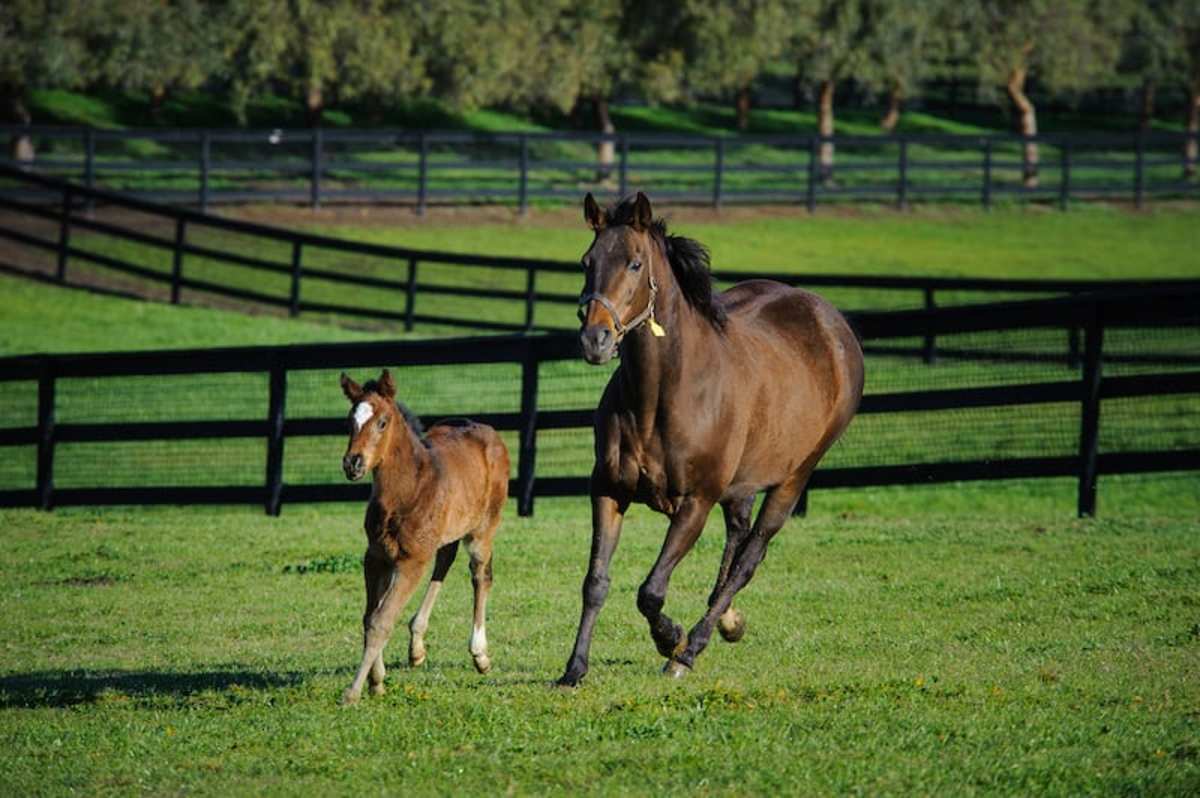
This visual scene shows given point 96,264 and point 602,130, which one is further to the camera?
point 602,130

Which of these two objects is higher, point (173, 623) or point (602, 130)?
point (602, 130)

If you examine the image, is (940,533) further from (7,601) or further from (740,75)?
(740,75)

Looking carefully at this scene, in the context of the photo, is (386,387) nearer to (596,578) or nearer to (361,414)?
(361,414)

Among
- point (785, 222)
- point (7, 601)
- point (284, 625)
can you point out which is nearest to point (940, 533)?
point (284, 625)

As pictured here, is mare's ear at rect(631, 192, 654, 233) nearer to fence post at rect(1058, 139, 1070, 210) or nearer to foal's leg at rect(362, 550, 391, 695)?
foal's leg at rect(362, 550, 391, 695)

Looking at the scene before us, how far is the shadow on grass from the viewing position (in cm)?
873

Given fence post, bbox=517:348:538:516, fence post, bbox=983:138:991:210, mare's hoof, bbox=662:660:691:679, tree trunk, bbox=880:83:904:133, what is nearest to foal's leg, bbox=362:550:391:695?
mare's hoof, bbox=662:660:691:679

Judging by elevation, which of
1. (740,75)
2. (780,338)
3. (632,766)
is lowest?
(632,766)

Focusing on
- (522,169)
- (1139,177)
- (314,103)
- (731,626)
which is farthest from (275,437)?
(1139,177)

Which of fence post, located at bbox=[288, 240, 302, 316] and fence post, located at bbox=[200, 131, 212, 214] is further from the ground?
fence post, located at bbox=[200, 131, 212, 214]

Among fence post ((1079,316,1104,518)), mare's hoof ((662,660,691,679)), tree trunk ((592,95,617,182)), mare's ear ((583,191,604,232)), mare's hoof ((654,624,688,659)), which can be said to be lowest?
mare's hoof ((662,660,691,679))

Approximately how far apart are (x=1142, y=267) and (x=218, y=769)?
119ft

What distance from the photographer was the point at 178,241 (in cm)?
3050

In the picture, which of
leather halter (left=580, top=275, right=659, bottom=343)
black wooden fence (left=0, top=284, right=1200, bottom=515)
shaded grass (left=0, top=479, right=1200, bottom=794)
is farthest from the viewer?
black wooden fence (left=0, top=284, right=1200, bottom=515)
